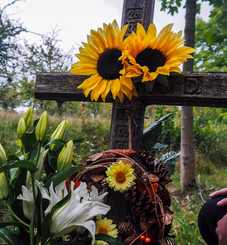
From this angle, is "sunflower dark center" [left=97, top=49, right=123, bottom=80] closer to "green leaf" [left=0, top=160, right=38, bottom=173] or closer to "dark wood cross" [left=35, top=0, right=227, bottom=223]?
"dark wood cross" [left=35, top=0, right=227, bottom=223]

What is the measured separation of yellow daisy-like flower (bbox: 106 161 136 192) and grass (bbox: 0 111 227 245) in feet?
0.58

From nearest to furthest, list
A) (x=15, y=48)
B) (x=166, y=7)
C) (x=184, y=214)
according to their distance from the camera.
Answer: (x=184, y=214)
(x=166, y=7)
(x=15, y=48)

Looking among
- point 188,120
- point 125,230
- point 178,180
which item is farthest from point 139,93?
point 178,180

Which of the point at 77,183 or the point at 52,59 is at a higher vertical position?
the point at 52,59

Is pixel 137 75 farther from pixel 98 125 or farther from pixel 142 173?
pixel 98 125

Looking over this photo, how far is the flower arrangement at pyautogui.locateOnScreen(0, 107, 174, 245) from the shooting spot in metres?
0.58

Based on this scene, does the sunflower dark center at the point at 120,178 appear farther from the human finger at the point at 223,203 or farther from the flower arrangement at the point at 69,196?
the human finger at the point at 223,203

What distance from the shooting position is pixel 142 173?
78cm

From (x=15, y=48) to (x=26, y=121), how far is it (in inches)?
269

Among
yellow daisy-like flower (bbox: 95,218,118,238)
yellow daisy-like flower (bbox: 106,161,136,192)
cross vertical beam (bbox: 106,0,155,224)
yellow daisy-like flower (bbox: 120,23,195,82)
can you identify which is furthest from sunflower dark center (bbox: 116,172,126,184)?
yellow daisy-like flower (bbox: 120,23,195,82)

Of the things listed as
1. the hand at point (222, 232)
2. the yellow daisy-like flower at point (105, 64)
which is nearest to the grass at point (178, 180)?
the yellow daisy-like flower at point (105, 64)

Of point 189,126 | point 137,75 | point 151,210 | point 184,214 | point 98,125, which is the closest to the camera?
point 151,210

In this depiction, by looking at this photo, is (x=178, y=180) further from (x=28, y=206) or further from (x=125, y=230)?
(x=28, y=206)

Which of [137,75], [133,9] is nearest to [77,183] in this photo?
[137,75]
